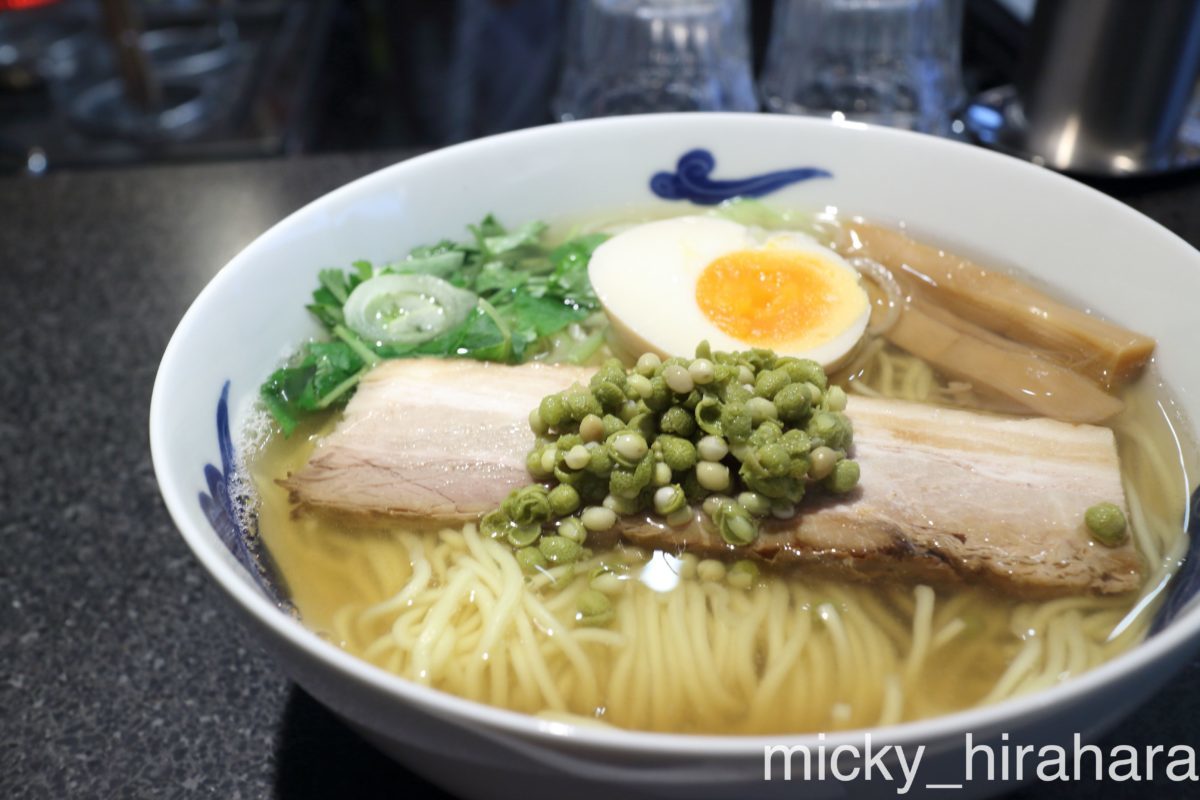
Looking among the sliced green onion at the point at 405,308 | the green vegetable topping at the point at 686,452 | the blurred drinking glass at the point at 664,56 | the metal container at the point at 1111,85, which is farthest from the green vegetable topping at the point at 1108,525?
the blurred drinking glass at the point at 664,56

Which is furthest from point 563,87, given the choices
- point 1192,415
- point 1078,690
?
point 1078,690

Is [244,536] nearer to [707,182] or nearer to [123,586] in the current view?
[123,586]

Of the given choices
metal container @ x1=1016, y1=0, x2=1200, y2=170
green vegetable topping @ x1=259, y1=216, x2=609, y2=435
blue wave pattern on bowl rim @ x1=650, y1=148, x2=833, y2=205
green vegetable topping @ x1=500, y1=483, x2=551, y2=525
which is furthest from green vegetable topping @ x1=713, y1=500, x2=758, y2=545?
metal container @ x1=1016, y1=0, x2=1200, y2=170

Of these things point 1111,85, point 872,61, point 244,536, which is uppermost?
point 1111,85

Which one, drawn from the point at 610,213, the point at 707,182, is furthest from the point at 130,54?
the point at 707,182

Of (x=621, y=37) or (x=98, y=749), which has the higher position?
(x=621, y=37)

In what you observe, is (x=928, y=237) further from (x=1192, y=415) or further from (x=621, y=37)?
(x=621, y=37)
